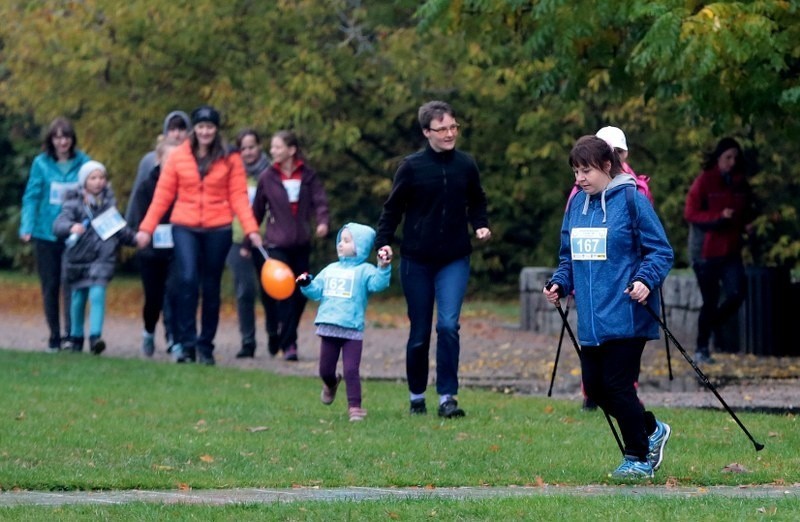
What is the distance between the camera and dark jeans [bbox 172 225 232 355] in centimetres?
1393

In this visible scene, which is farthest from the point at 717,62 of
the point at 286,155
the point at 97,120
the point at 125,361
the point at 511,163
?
the point at 97,120

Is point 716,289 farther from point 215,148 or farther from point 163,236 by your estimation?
point 163,236

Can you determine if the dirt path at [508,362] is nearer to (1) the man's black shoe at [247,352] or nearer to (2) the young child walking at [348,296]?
(1) the man's black shoe at [247,352]

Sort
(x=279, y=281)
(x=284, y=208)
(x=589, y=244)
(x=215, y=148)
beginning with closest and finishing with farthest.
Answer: (x=589, y=244) < (x=279, y=281) < (x=215, y=148) < (x=284, y=208)

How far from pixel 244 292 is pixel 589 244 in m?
7.92

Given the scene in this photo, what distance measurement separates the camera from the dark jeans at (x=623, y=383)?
25.1 ft

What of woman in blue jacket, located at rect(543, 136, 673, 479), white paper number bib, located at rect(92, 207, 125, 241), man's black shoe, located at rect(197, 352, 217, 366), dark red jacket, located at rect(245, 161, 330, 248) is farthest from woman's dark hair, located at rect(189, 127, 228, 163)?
woman in blue jacket, located at rect(543, 136, 673, 479)

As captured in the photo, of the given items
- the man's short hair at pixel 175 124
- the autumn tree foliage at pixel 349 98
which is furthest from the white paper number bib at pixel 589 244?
the autumn tree foliage at pixel 349 98

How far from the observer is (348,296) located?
10.1 meters

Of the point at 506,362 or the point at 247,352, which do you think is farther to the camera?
the point at 247,352

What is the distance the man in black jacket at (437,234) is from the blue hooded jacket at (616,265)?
2359 mm

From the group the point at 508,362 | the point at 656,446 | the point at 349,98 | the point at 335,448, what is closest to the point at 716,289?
the point at 508,362

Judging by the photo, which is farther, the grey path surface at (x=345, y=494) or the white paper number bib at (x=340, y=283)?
the white paper number bib at (x=340, y=283)

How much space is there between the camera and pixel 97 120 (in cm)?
2398
